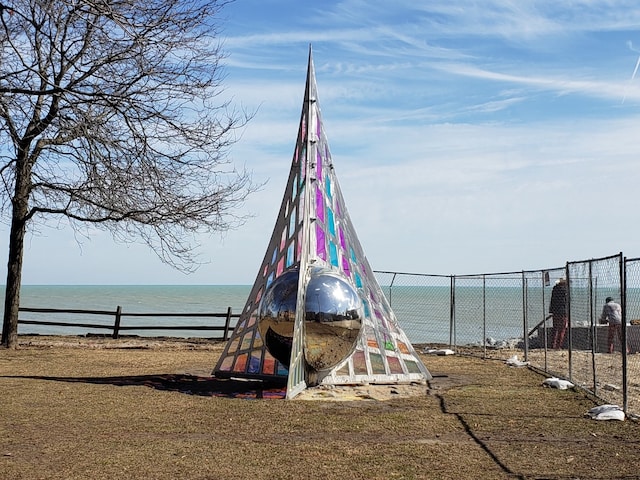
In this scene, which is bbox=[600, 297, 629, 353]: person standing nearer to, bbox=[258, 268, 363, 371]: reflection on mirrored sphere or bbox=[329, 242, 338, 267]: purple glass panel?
bbox=[329, 242, 338, 267]: purple glass panel

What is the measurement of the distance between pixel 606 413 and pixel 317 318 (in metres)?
4.35

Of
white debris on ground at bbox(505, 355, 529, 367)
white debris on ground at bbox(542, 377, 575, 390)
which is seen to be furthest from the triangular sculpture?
white debris on ground at bbox(505, 355, 529, 367)

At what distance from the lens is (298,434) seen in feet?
31.2

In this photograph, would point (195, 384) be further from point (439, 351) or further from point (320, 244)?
point (439, 351)

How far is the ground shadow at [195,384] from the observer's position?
13086mm

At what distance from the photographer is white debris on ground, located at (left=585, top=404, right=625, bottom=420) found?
10.4 meters

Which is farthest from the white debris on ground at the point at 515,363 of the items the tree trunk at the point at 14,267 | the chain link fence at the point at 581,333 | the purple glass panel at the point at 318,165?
the tree trunk at the point at 14,267

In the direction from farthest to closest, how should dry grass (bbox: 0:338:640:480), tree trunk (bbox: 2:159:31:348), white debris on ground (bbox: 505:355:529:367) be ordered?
tree trunk (bbox: 2:159:31:348) → white debris on ground (bbox: 505:355:529:367) → dry grass (bbox: 0:338:640:480)

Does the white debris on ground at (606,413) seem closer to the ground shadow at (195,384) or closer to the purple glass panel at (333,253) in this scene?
the ground shadow at (195,384)

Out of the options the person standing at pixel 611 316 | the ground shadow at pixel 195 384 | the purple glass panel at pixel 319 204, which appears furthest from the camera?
the person standing at pixel 611 316

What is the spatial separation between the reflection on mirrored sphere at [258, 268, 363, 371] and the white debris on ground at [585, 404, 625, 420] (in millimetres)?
3753

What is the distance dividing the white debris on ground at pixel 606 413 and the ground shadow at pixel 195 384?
4522 mm

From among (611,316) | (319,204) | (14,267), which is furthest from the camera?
(14,267)

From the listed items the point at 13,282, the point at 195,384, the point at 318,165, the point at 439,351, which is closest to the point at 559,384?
the point at 318,165
